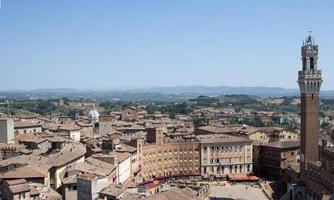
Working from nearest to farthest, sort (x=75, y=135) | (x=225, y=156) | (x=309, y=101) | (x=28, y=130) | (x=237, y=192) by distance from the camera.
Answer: (x=309, y=101) < (x=237, y=192) < (x=225, y=156) < (x=75, y=135) < (x=28, y=130)

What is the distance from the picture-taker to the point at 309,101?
54.6 meters

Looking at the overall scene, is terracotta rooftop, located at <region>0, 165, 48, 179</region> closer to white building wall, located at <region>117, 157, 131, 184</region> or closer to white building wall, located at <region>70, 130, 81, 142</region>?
white building wall, located at <region>117, 157, 131, 184</region>

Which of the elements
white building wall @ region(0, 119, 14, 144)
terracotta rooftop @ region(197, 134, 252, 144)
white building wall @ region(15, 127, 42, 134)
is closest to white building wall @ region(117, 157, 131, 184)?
terracotta rooftop @ region(197, 134, 252, 144)

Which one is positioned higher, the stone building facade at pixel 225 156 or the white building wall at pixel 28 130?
the white building wall at pixel 28 130

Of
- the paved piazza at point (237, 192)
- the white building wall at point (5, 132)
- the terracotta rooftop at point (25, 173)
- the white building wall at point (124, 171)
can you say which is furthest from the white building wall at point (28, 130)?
the terracotta rooftop at point (25, 173)

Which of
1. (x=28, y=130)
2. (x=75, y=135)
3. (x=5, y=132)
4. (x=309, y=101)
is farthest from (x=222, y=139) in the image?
(x=28, y=130)

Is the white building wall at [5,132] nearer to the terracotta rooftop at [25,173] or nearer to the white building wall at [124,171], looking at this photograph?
the white building wall at [124,171]

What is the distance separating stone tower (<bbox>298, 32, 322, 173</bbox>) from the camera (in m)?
Answer: 54.0

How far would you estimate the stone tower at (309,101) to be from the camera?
54031mm

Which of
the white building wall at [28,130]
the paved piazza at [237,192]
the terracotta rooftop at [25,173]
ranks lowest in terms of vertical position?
the paved piazza at [237,192]

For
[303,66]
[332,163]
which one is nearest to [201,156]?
[303,66]

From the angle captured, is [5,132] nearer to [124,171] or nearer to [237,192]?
[124,171]

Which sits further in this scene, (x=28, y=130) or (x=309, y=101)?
(x=28, y=130)

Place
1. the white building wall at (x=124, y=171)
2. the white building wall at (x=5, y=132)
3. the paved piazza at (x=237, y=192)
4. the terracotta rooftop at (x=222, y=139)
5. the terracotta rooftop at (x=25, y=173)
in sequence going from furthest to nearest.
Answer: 1. the terracotta rooftop at (x=222, y=139)
2. the white building wall at (x=5, y=132)
3. the paved piazza at (x=237, y=192)
4. the white building wall at (x=124, y=171)
5. the terracotta rooftop at (x=25, y=173)
